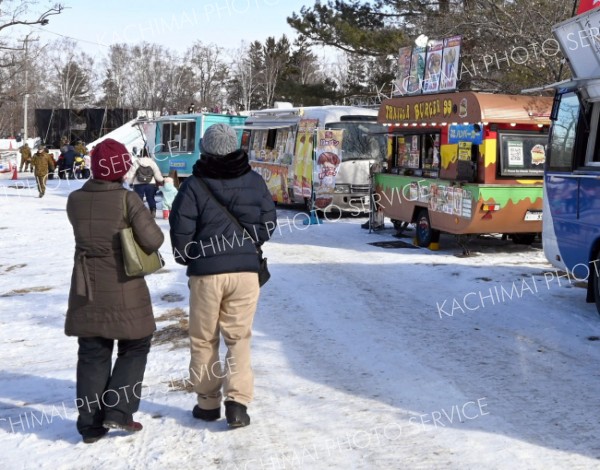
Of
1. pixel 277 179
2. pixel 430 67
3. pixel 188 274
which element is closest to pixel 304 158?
pixel 277 179

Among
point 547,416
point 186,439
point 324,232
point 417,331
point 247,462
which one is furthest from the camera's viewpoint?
point 324,232

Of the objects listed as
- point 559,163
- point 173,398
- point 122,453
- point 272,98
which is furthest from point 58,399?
point 272,98

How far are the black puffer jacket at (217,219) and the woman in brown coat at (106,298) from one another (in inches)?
8.2

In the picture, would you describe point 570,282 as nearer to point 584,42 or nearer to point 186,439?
point 584,42

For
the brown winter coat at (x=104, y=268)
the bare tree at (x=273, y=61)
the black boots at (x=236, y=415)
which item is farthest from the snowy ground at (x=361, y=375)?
the bare tree at (x=273, y=61)

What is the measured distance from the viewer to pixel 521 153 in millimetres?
11664

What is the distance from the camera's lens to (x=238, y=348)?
4.96m

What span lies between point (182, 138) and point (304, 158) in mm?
8851

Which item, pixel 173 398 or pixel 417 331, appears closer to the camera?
pixel 173 398

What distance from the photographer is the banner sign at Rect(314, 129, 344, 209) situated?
56.3 ft

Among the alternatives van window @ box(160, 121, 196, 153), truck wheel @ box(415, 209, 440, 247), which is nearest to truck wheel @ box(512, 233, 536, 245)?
truck wheel @ box(415, 209, 440, 247)

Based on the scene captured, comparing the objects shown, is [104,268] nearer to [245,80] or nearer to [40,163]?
[40,163]

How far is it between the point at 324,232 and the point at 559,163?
7.42 metres

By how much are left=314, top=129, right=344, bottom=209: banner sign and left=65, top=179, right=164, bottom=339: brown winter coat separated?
12.6 metres
